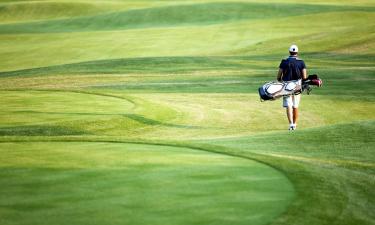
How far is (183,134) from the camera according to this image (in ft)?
65.2

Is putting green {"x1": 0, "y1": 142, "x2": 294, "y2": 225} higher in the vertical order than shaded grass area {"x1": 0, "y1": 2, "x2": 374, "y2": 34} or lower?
lower

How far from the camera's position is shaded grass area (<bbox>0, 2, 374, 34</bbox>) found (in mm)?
73188

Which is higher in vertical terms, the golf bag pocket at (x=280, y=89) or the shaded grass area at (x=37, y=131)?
the golf bag pocket at (x=280, y=89)

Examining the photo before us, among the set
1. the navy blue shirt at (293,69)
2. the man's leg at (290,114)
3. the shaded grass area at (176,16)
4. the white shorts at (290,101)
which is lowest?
the man's leg at (290,114)

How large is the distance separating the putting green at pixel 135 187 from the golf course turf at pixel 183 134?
0.02 m

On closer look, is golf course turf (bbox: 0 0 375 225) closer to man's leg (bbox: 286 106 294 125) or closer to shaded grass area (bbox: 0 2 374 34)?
man's leg (bbox: 286 106 294 125)

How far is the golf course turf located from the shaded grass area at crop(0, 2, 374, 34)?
1282cm

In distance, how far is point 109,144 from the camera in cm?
1321

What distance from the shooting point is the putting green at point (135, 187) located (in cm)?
826

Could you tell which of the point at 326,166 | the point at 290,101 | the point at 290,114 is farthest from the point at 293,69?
the point at 326,166

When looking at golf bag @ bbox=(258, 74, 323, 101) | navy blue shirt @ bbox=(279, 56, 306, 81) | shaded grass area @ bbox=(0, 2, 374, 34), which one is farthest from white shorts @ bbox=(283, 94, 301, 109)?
shaded grass area @ bbox=(0, 2, 374, 34)

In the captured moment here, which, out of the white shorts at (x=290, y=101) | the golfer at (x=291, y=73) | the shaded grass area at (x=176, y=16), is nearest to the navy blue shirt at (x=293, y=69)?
the golfer at (x=291, y=73)

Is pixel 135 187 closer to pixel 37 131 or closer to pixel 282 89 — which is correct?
pixel 37 131

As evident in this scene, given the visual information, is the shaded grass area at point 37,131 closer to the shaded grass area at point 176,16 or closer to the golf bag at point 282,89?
the golf bag at point 282,89
